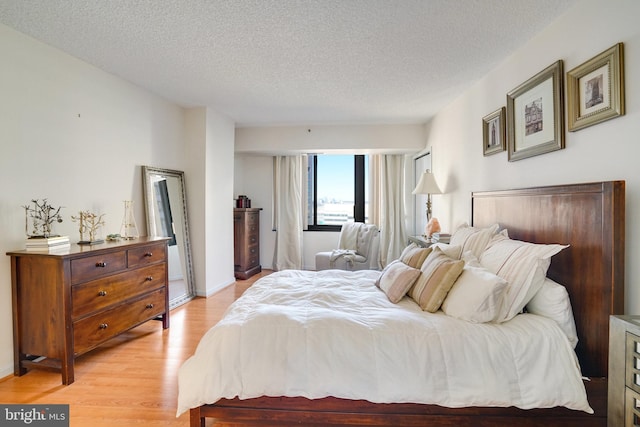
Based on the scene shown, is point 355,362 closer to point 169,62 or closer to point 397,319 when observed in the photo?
point 397,319

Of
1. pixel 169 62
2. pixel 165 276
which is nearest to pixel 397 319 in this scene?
pixel 165 276

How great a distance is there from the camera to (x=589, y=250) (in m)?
1.74

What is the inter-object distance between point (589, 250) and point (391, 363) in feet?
4.06

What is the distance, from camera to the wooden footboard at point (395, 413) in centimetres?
163

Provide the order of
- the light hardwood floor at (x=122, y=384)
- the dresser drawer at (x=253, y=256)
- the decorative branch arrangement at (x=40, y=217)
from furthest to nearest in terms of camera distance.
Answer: the dresser drawer at (x=253, y=256) < the decorative branch arrangement at (x=40, y=217) < the light hardwood floor at (x=122, y=384)

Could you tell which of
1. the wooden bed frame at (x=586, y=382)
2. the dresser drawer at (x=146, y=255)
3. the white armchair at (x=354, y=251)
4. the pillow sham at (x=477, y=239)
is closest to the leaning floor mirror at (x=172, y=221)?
the dresser drawer at (x=146, y=255)

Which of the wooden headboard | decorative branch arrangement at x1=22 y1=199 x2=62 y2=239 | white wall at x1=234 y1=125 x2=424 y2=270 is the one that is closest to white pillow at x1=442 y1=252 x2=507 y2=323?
the wooden headboard

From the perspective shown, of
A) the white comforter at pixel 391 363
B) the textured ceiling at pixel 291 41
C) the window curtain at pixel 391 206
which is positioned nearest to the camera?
the white comforter at pixel 391 363

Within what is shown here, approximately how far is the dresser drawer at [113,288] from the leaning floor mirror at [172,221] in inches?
29.1

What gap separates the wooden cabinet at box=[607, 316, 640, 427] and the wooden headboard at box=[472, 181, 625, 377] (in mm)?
408

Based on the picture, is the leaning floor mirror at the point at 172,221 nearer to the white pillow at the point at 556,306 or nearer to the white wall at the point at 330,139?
the white wall at the point at 330,139

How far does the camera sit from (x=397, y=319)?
1.79m

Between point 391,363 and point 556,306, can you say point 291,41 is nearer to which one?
point 391,363

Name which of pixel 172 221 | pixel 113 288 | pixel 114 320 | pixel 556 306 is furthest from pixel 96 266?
pixel 556 306
